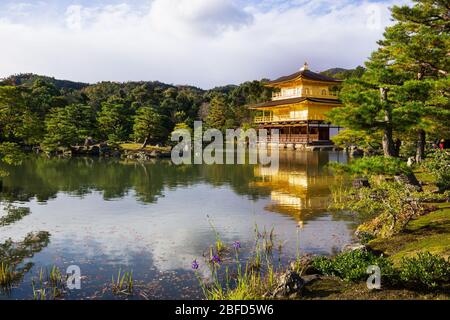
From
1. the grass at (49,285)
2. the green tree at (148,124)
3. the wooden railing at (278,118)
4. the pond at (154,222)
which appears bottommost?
the grass at (49,285)

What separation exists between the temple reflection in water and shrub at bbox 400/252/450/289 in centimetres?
579

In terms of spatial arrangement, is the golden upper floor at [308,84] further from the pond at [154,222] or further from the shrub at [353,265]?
the shrub at [353,265]

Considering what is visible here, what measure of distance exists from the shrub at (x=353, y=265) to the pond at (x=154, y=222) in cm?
128

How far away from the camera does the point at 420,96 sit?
8.94 m

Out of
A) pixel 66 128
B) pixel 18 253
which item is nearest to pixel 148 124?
pixel 66 128

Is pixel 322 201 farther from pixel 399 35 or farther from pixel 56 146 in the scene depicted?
pixel 56 146

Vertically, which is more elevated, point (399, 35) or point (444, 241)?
point (399, 35)

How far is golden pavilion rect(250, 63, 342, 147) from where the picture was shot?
41222 millimetres

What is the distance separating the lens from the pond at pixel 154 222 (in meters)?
7.52

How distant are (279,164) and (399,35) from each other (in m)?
16.3

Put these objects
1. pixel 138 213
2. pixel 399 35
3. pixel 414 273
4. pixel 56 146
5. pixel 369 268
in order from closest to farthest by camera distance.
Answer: pixel 414 273 → pixel 369 268 → pixel 399 35 → pixel 138 213 → pixel 56 146

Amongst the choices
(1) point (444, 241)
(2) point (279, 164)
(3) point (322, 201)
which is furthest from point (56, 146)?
(1) point (444, 241)

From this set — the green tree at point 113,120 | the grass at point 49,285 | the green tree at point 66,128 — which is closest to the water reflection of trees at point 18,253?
the grass at point 49,285

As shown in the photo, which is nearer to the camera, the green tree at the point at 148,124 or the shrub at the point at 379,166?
the shrub at the point at 379,166
